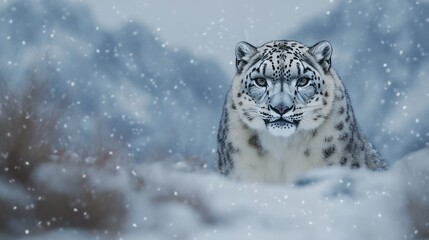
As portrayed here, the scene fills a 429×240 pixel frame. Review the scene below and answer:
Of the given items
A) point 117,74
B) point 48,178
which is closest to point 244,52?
point 117,74

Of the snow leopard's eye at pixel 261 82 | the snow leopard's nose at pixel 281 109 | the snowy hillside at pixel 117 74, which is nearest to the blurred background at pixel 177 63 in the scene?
the snowy hillside at pixel 117 74

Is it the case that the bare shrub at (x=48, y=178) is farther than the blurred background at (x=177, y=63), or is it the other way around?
the blurred background at (x=177, y=63)

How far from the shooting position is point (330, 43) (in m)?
3.25

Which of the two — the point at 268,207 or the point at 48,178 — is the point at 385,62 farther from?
the point at 48,178

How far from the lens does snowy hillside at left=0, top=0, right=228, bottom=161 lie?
321cm

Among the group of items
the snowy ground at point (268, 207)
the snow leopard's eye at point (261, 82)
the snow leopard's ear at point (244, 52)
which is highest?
the snow leopard's ear at point (244, 52)

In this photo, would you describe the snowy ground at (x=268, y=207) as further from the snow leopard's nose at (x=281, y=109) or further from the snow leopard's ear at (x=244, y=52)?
the snow leopard's ear at (x=244, y=52)

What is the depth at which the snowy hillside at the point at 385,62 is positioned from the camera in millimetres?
3217

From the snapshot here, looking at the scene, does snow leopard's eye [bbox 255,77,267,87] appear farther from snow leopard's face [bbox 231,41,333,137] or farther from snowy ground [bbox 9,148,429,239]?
snowy ground [bbox 9,148,429,239]

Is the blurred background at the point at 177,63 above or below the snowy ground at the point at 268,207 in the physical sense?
above

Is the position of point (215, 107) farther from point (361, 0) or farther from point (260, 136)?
point (361, 0)

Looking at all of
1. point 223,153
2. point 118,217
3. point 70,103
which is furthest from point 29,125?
point 223,153

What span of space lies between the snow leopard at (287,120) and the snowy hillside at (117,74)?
0.25 ft

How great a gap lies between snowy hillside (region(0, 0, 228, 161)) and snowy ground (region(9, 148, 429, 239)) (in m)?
0.15
